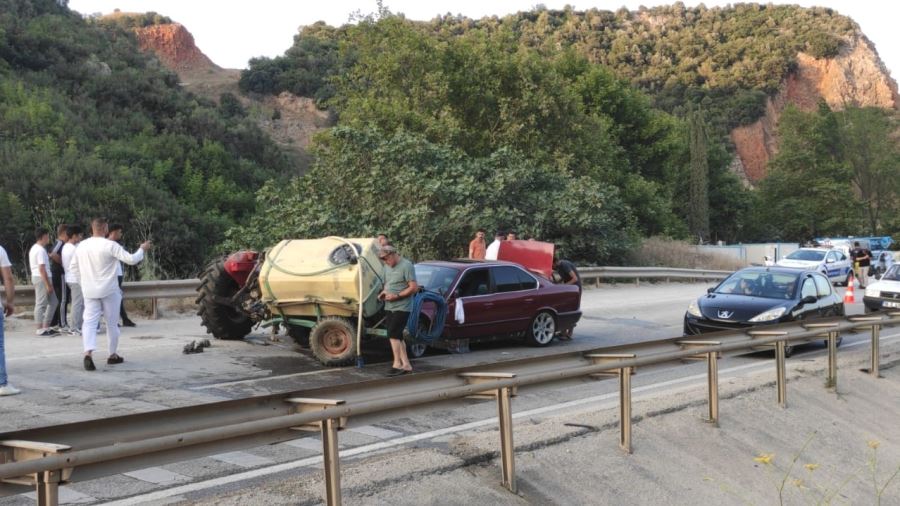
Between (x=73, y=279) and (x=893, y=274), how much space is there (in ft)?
60.0

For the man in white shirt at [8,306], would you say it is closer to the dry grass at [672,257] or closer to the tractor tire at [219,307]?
the tractor tire at [219,307]

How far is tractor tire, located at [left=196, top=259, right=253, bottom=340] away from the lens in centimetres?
1355

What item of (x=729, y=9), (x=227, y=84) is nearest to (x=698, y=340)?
(x=227, y=84)

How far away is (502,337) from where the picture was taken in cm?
A: 1432

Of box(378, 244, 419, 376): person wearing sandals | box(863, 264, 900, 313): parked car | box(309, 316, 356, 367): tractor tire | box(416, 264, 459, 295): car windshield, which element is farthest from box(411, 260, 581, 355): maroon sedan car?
box(863, 264, 900, 313): parked car

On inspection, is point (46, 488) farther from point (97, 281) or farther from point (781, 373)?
point (781, 373)

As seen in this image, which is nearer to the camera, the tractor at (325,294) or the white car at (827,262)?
the tractor at (325,294)

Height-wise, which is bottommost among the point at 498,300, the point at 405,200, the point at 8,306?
the point at 498,300

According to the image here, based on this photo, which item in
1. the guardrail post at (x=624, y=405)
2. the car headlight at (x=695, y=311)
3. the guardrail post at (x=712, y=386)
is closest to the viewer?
the guardrail post at (x=624, y=405)

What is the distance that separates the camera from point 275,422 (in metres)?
5.13

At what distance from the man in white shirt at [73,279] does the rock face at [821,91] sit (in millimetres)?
99999

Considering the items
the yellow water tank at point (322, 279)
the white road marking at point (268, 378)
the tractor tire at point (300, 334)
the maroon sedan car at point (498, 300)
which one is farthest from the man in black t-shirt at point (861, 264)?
the white road marking at point (268, 378)

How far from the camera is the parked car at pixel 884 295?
20906 millimetres

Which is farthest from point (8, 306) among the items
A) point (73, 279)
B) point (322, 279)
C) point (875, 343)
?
point (875, 343)
